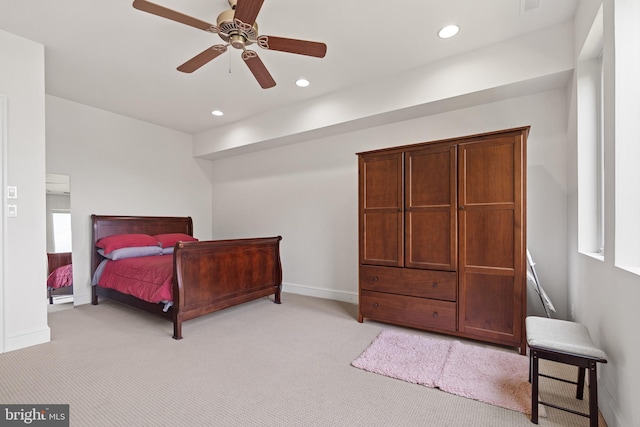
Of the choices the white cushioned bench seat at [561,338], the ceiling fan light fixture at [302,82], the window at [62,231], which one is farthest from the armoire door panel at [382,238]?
the window at [62,231]

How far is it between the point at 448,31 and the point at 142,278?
157 inches

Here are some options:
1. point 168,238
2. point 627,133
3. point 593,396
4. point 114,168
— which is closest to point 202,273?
point 168,238

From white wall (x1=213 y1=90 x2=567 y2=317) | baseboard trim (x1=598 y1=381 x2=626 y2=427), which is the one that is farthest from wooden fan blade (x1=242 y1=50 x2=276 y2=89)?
baseboard trim (x1=598 y1=381 x2=626 y2=427)

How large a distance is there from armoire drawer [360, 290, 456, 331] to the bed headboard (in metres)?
3.62

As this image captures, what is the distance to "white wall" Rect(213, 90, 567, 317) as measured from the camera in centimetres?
300

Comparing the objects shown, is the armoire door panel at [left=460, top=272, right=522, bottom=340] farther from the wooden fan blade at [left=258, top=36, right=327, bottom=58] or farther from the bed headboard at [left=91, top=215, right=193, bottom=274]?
the bed headboard at [left=91, top=215, right=193, bottom=274]

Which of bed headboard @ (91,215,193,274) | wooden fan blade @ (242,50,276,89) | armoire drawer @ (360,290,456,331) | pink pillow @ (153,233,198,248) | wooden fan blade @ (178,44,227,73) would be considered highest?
wooden fan blade @ (178,44,227,73)

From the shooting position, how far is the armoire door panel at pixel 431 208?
110 inches

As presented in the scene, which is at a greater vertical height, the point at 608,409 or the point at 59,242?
the point at 59,242

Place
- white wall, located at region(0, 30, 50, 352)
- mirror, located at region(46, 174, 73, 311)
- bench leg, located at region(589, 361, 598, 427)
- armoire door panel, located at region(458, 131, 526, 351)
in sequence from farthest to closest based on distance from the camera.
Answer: mirror, located at region(46, 174, 73, 311) < white wall, located at region(0, 30, 50, 352) < armoire door panel, located at region(458, 131, 526, 351) < bench leg, located at region(589, 361, 598, 427)

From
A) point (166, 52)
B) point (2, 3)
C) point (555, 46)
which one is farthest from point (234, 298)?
point (555, 46)

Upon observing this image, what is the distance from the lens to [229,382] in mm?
2115

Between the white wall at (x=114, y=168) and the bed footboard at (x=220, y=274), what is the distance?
7.47 feet

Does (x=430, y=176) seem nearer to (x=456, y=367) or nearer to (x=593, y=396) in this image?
(x=456, y=367)
